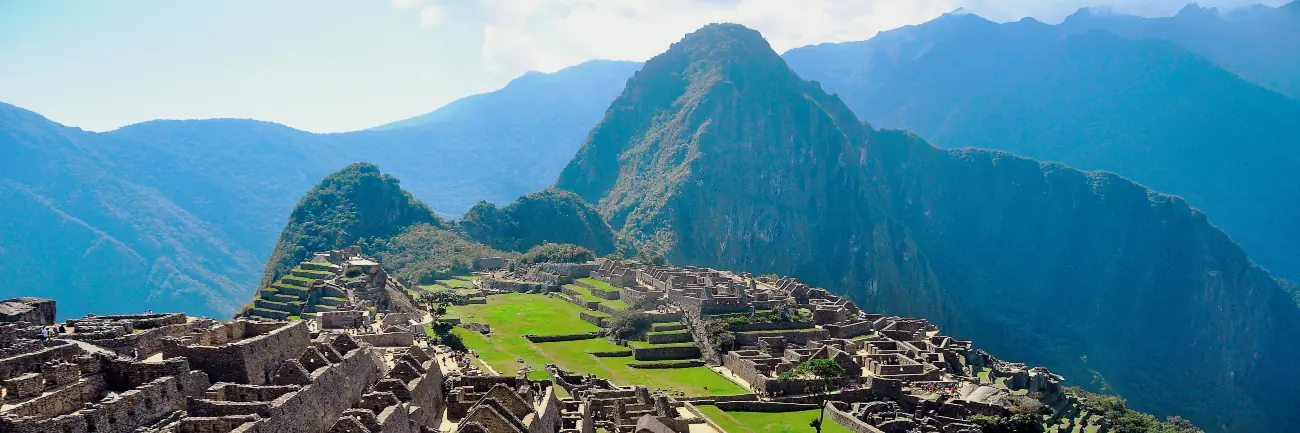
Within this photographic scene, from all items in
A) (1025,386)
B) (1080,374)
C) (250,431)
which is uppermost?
(250,431)

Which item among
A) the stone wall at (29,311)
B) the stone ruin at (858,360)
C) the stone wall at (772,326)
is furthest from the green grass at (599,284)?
the stone wall at (29,311)

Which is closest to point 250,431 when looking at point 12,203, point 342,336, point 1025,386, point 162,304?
point 342,336

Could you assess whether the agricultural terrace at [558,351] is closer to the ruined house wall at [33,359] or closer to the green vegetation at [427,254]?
the green vegetation at [427,254]

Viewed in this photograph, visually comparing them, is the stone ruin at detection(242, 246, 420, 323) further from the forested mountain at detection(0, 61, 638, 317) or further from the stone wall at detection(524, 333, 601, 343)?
the forested mountain at detection(0, 61, 638, 317)

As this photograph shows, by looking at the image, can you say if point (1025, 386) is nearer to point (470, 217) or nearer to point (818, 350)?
point (818, 350)

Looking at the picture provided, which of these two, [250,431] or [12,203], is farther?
[12,203]

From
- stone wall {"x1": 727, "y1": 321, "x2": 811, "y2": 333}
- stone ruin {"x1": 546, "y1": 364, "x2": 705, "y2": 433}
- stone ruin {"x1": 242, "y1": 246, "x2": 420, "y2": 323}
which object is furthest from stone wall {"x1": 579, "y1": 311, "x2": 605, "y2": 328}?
stone ruin {"x1": 546, "y1": 364, "x2": 705, "y2": 433}
